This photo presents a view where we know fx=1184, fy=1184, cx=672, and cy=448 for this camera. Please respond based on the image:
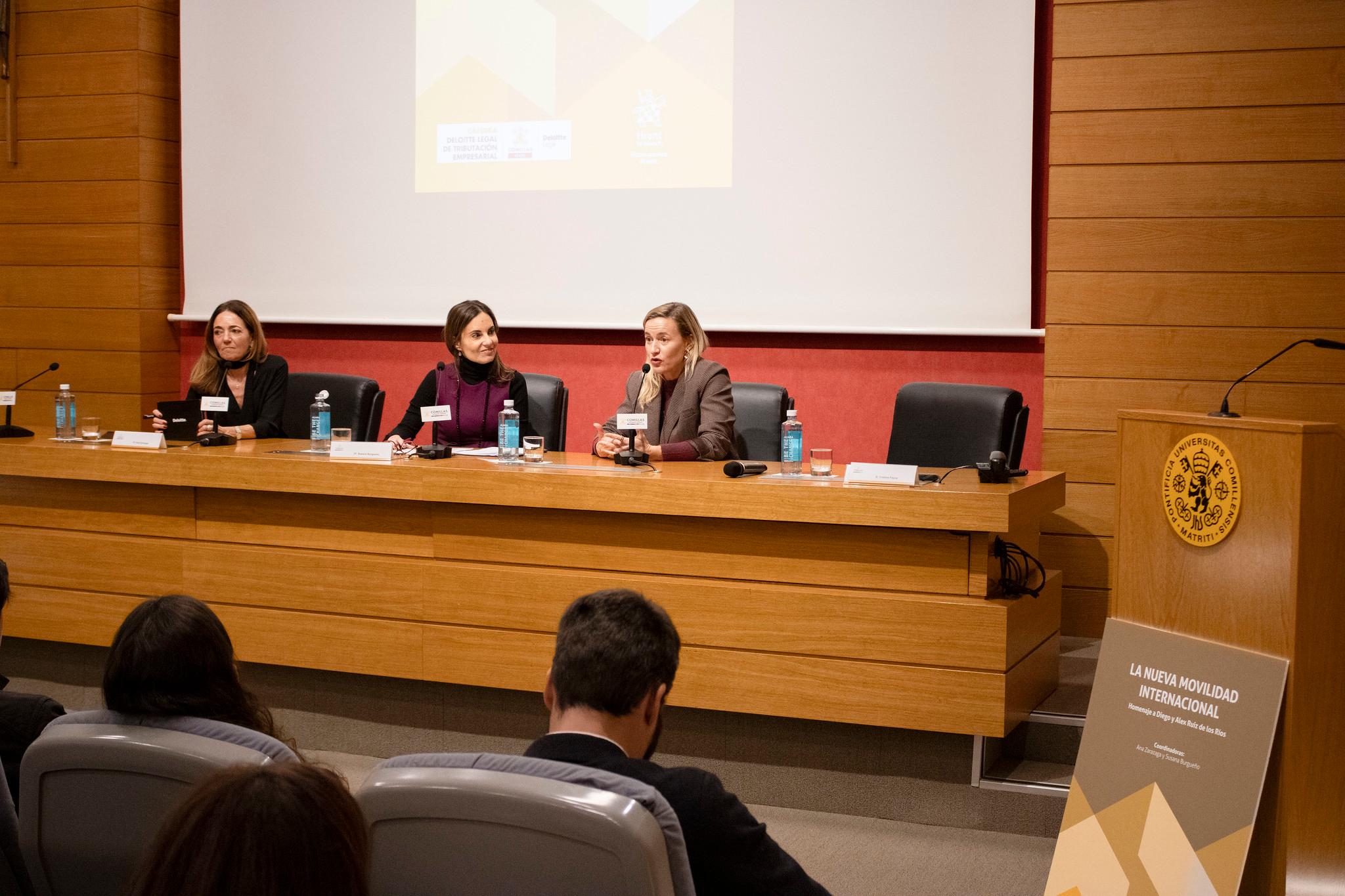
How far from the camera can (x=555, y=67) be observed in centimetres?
523

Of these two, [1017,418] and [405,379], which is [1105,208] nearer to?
[1017,418]

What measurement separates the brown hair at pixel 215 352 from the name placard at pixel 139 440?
2.34ft

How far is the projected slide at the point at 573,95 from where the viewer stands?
5035 millimetres

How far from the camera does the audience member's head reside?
61.4 inches

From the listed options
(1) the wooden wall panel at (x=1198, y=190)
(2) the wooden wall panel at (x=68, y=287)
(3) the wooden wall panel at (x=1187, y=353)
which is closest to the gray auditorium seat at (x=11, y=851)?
(3) the wooden wall panel at (x=1187, y=353)

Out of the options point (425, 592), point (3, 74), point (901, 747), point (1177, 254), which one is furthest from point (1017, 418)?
point (3, 74)

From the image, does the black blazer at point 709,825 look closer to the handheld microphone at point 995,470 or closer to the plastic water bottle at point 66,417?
the handheld microphone at point 995,470

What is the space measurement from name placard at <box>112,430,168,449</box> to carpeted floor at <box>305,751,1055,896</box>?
1.49m

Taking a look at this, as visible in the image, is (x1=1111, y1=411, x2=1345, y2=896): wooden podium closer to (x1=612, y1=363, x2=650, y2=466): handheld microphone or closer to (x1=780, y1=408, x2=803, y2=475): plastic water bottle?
(x1=780, y1=408, x2=803, y2=475): plastic water bottle

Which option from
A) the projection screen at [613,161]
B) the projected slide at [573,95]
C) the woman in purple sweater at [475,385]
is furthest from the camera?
the projected slide at [573,95]

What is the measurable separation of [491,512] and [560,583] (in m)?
0.30

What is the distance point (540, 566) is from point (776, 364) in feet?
6.98

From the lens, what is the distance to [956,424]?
392cm

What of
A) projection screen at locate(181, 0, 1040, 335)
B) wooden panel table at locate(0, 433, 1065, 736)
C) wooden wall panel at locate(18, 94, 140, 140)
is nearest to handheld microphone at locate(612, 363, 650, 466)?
wooden panel table at locate(0, 433, 1065, 736)
